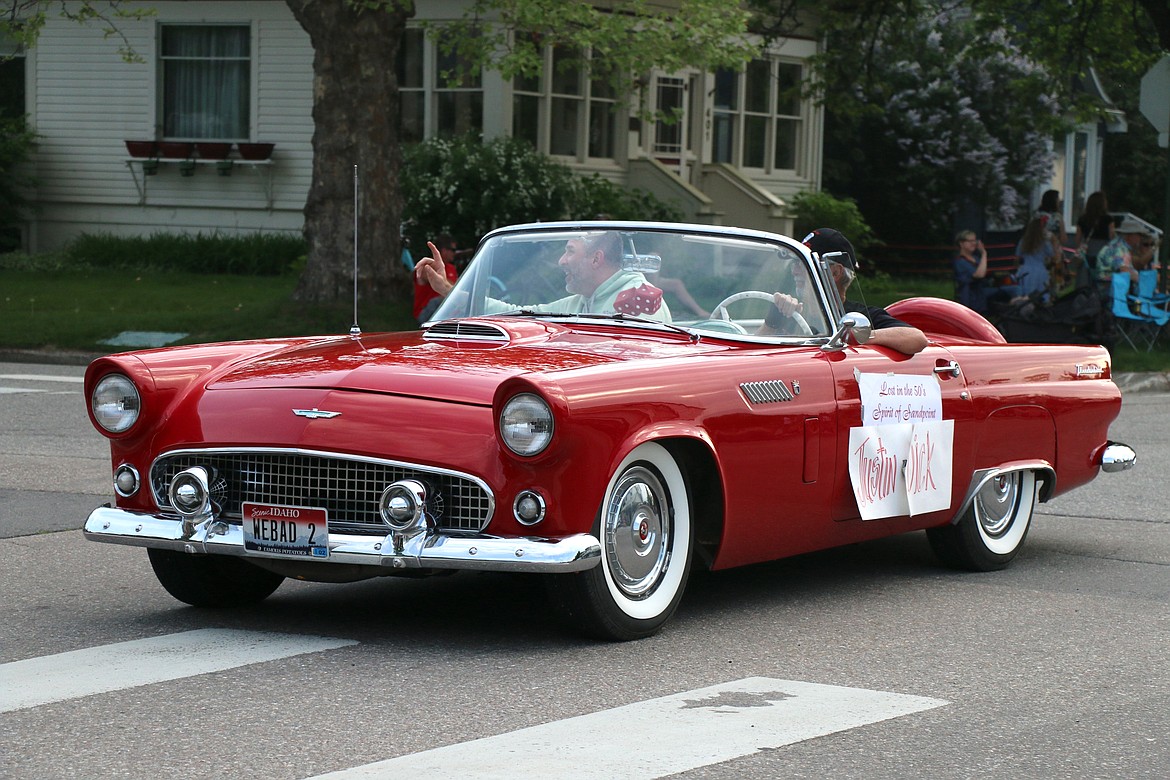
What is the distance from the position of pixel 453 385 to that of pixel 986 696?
190 centimetres

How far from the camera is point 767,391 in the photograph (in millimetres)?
6062

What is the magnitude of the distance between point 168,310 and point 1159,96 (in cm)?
1232

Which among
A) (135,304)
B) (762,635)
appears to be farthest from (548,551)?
(135,304)

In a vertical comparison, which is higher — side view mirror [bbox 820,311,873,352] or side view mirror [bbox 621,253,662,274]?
side view mirror [bbox 621,253,662,274]

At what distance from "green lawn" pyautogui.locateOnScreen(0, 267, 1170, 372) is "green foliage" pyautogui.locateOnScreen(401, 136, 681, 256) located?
237 cm

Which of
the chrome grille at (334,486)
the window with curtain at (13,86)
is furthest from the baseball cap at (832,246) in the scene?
the window with curtain at (13,86)

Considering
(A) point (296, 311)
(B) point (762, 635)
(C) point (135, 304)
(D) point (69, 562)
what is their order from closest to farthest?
(B) point (762, 635)
(D) point (69, 562)
(A) point (296, 311)
(C) point (135, 304)

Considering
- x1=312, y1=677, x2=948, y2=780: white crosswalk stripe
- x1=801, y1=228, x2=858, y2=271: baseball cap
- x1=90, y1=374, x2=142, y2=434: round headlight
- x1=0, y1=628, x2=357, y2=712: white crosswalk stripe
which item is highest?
x1=801, y1=228, x2=858, y2=271: baseball cap

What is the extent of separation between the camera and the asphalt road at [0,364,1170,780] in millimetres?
4273

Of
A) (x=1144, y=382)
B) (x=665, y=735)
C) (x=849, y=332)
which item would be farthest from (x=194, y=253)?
(x=665, y=735)

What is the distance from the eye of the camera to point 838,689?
5.07 meters

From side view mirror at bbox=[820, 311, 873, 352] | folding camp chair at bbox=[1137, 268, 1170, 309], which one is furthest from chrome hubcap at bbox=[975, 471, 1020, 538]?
folding camp chair at bbox=[1137, 268, 1170, 309]

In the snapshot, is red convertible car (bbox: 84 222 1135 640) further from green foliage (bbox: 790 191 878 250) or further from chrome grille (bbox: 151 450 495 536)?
green foliage (bbox: 790 191 878 250)

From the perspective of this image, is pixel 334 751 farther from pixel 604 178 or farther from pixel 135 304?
pixel 604 178
